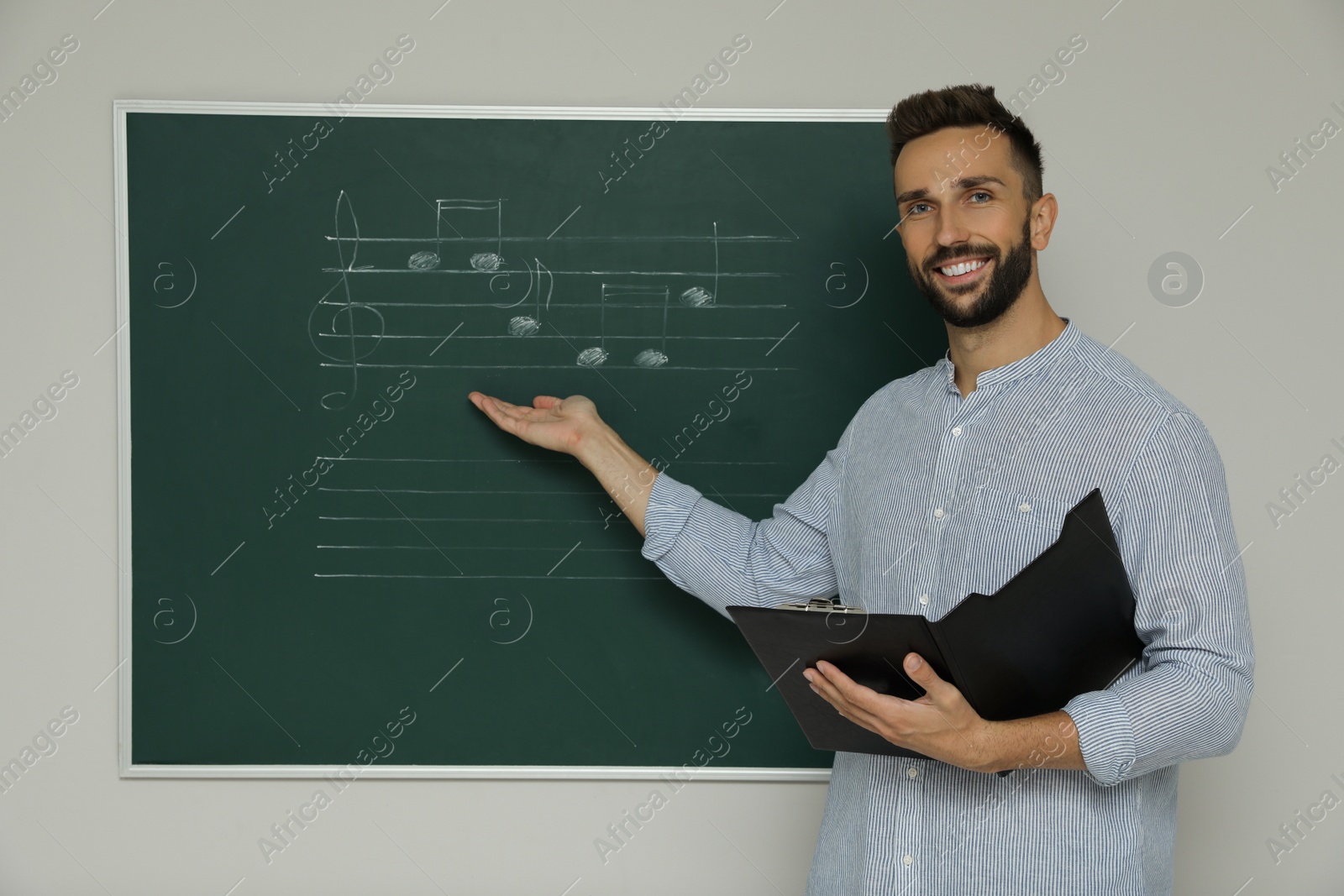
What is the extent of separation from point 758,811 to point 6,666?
66.3 inches

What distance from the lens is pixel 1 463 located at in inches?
80.4

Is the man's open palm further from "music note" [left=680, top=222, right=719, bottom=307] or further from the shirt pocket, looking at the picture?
the shirt pocket

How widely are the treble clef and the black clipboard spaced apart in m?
1.12

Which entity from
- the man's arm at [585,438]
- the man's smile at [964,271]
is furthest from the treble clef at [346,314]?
the man's smile at [964,271]

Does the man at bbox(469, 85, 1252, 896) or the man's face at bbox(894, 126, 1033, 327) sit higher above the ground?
the man's face at bbox(894, 126, 1033, 327)

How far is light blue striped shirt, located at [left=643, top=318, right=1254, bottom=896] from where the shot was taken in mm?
1298

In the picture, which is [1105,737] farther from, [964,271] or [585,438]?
[585,438]

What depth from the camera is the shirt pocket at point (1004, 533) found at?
1402 mm

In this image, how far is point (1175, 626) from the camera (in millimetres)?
1306

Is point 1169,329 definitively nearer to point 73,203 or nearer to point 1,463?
point 73,203

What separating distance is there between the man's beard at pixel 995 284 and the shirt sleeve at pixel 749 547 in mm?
361

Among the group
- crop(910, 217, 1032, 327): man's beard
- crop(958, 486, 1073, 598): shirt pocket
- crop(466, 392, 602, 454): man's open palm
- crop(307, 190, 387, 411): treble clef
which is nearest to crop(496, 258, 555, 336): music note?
crop(466, 392, 602, 454): man's open palm

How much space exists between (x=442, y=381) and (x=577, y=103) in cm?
68

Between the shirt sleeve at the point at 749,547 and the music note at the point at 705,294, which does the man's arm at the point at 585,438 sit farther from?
the music note at the point at 705,294
